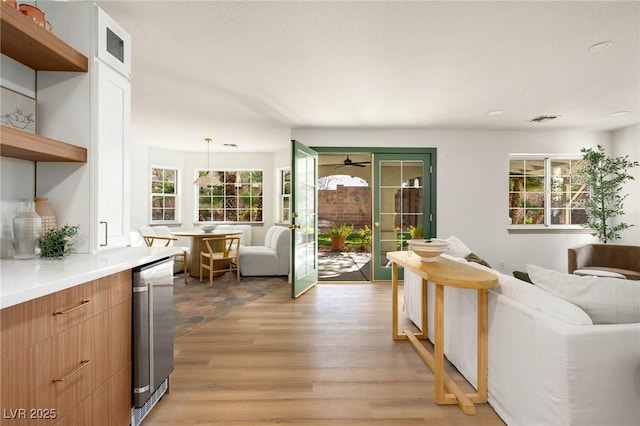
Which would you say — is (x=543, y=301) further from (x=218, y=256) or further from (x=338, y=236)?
(x=338, y=236)

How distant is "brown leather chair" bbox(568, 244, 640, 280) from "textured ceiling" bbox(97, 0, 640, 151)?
1.84 meters

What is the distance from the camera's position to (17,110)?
173cm

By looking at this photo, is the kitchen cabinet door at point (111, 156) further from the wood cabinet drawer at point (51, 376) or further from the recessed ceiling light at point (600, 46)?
the recessed ceiling light at point (600, 46)

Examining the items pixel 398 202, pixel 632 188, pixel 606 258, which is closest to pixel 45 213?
pixel 398 202

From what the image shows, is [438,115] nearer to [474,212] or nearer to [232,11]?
[474,212]

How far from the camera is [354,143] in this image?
523 cm

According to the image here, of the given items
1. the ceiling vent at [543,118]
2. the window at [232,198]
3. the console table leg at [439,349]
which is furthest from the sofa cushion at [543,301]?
the window at [232,198]

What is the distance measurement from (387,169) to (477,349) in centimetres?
363

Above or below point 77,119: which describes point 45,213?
below

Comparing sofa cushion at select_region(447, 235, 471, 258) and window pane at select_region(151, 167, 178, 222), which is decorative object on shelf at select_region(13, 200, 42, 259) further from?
window pane at select_region(151, 167, 178, 222)

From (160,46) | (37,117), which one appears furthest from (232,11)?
(37,117)

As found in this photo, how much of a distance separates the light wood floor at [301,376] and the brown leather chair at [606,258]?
2967mm

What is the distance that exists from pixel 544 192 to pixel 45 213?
21.3 feet

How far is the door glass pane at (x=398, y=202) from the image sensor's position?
5316 millimetres
